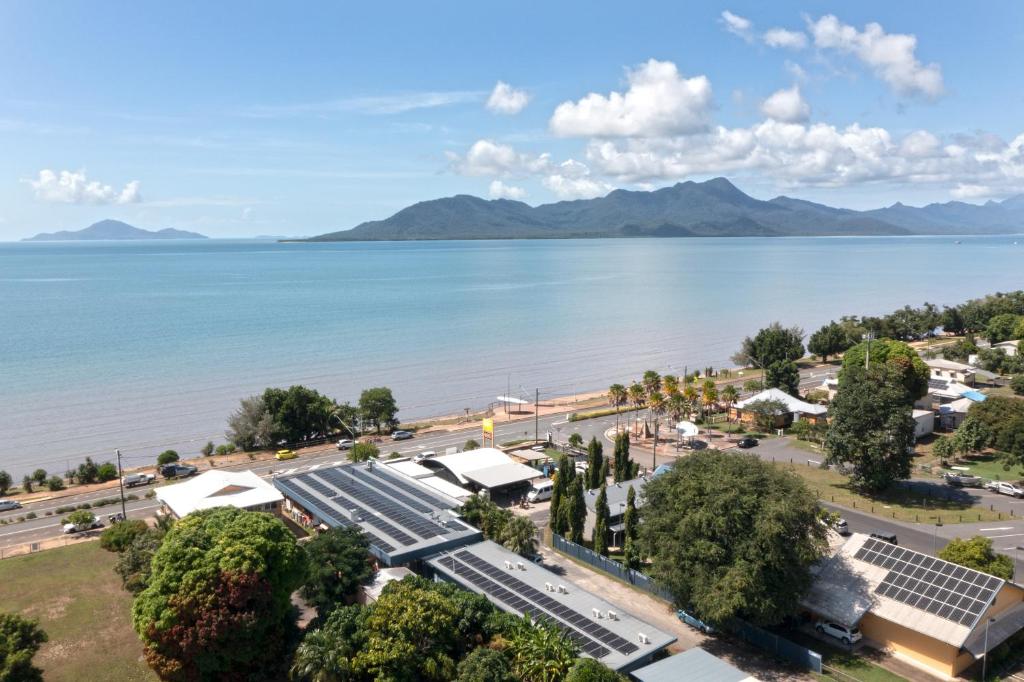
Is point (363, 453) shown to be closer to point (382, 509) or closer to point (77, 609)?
point (382, 509)

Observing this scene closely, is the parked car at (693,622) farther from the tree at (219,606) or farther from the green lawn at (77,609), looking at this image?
the green lawn at (77,609)

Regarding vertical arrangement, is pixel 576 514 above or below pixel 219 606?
below

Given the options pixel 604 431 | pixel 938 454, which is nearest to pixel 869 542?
pixel 938 454

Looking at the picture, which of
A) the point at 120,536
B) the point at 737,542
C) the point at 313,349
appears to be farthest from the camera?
the point at 313,349

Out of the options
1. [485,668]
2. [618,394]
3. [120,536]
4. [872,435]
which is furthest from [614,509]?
[120,536]

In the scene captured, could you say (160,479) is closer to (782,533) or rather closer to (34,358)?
(782,533)

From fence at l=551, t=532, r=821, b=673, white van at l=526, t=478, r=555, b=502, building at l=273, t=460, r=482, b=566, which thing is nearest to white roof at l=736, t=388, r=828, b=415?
white van at l=526, t=478, r=555, b=502
